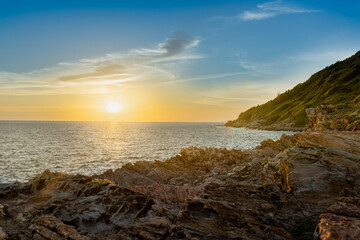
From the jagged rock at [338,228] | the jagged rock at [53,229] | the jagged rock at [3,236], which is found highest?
the jagged rock at [338,228]

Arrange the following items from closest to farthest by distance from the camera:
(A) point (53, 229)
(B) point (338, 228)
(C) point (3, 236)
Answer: (B) point (338, 228), (C) point (3, 236), (A) point (53, 229)

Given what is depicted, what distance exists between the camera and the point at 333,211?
1070cm

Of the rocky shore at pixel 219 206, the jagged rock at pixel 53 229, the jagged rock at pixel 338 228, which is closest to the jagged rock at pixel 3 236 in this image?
the rocky shore at pixel 219 206

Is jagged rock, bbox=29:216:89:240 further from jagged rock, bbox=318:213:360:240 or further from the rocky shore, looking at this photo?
jagged rock, bbox=318:213:360:240

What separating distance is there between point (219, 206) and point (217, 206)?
120mm

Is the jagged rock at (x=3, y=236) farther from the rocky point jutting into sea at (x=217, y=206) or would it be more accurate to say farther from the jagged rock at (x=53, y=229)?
the jagged rock at (x=53, y=229)

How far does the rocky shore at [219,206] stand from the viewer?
36.1 feet

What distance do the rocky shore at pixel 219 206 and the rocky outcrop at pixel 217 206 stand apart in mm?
50

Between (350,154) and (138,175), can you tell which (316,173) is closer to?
(350,154)

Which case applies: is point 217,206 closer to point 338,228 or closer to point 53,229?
point 338,228

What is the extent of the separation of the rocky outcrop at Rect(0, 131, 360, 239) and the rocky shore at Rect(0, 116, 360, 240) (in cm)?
5

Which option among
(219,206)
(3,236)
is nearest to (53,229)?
(3,236)

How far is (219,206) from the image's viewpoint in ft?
41.2

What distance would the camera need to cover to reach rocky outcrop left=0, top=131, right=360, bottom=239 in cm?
1104
